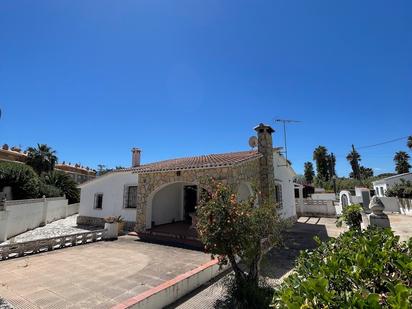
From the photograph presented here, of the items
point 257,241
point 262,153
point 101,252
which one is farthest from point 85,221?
point 257,241

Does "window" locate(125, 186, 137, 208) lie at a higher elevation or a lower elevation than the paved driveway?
higher

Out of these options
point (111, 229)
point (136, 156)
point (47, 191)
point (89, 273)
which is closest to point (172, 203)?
point (111, 229)

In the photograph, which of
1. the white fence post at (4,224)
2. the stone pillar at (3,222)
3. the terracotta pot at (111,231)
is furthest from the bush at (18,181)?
the terracotta pot at (111,231)

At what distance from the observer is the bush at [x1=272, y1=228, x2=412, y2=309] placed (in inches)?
79.6

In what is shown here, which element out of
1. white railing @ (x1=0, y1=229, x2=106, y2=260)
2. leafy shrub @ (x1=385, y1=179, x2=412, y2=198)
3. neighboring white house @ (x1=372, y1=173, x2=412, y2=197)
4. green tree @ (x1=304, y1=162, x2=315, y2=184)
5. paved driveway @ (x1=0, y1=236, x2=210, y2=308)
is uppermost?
green tree @ (x1=304, y1=162, x2=315, y2=184)

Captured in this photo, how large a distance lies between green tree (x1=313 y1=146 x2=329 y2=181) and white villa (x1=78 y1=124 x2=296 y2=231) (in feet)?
134

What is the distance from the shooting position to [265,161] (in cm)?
1504

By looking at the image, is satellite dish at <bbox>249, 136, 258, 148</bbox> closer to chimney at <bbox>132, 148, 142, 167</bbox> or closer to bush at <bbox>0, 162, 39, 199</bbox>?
chimney at <bbox>132, 148, 142, 167</bbox>

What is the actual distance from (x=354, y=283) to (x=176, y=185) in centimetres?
1627

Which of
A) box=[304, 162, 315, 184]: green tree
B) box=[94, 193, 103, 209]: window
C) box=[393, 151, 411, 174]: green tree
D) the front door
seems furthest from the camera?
box=[304, 162, 315, 184]: green tree

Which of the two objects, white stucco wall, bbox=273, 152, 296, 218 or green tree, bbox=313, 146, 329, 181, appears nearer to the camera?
white stucco wall, bbox=273, 152, 296, 218

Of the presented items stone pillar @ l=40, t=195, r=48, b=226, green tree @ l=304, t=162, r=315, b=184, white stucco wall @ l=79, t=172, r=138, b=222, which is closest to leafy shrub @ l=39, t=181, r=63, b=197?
stone pillar @ l=40, t=195, r=48, b=226

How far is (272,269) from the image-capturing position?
848 cm

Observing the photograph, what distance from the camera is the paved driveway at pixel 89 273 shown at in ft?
20.2
